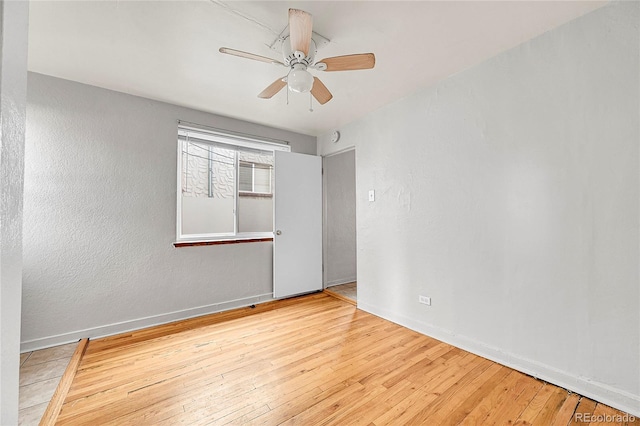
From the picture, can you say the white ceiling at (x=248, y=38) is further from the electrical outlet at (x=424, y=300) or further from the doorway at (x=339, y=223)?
the electrical outlet at (x=424, y=300)

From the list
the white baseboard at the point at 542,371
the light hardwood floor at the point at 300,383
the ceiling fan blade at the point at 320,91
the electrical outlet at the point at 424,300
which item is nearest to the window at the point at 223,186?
the light hardwood floor at the point at 300,383

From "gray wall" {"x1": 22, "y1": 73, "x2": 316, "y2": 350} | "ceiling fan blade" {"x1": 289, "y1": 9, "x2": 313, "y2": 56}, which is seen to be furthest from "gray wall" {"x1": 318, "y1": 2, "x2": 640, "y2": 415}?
"gray wall" {"x1": 22, "y1": 73, "x2": 316, "y2": 350}

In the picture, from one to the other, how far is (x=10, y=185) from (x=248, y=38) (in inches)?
69.5

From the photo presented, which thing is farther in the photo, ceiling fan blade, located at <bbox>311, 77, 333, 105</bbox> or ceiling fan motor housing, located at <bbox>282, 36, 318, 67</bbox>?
ceiling fan blade, located at <bbox>311, 77, 333, 105</bbox>

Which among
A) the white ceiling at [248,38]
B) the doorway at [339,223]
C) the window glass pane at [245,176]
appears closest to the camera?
the white ceiling at [248,38]

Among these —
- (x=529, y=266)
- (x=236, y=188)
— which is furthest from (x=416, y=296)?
(x=236, y=188)

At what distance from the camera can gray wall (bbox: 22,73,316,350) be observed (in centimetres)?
226

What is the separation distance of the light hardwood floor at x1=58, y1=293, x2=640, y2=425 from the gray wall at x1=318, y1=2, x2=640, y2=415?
0.27 meters

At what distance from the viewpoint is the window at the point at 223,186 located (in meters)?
3.05

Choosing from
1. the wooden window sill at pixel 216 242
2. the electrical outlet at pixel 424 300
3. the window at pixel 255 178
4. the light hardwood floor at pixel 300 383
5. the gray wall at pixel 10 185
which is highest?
the window at pixel 255 178

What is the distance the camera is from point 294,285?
3.62 metres

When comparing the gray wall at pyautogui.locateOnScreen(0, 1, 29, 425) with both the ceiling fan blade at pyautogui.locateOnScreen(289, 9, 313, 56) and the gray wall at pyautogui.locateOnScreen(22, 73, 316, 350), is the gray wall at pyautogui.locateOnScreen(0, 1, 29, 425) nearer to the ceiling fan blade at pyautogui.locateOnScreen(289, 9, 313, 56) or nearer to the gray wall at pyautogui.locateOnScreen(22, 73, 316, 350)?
the ceiling fan blade at pyautogui.locateOnScreen(289, 9, 313, 56)

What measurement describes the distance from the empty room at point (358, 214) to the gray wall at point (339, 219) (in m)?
0.90

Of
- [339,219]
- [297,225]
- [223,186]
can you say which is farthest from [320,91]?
[339,219]
